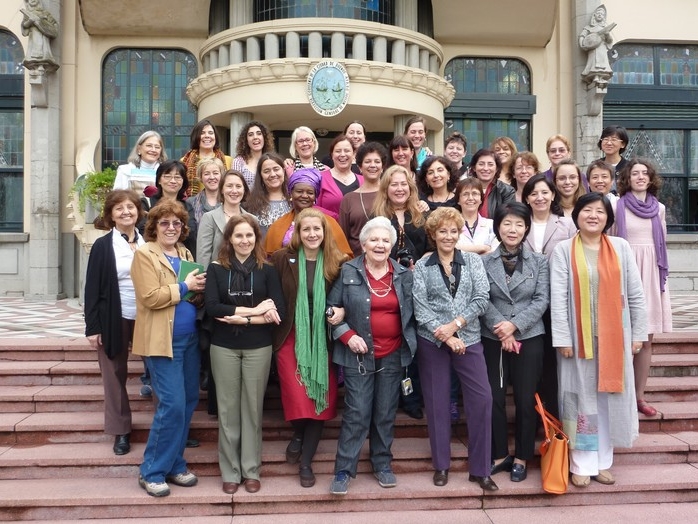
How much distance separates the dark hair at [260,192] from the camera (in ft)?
16.8

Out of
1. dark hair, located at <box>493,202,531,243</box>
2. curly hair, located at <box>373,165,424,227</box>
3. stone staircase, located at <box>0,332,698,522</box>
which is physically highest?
curly hair, located at <box>373,165,424,227</box>

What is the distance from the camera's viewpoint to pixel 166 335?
4184 mm

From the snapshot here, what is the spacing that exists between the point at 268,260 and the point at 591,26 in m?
11.5

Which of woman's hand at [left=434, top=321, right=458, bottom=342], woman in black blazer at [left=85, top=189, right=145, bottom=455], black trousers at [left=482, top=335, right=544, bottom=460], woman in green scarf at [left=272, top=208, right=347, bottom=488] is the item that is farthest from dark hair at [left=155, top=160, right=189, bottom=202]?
black trousers at [left=482, top=335, right=544, bottom=460]

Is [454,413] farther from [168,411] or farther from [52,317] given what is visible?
[52,317]

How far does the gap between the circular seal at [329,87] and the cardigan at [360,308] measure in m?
7.04

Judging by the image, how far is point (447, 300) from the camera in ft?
14.2

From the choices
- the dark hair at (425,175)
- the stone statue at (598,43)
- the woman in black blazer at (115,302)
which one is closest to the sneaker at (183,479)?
the woman in black blazer at (115,302)

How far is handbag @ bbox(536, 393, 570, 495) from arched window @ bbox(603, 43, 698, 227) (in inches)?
452

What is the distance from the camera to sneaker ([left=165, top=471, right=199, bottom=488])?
174 inches

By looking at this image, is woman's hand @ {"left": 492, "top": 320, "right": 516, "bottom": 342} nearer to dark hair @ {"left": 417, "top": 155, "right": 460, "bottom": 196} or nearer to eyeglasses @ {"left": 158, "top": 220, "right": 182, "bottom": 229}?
dark hair @ {"left": 417, "top": 155, "right": 460, "bottom": 196}

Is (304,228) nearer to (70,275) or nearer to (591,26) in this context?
(70,275)

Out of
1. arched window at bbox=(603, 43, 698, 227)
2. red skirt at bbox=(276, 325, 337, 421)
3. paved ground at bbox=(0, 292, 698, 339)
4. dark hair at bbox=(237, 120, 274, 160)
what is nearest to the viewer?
red skirt at bbox=(276, 325, 337, 421)

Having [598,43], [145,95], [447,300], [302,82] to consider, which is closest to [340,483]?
[447,300]
